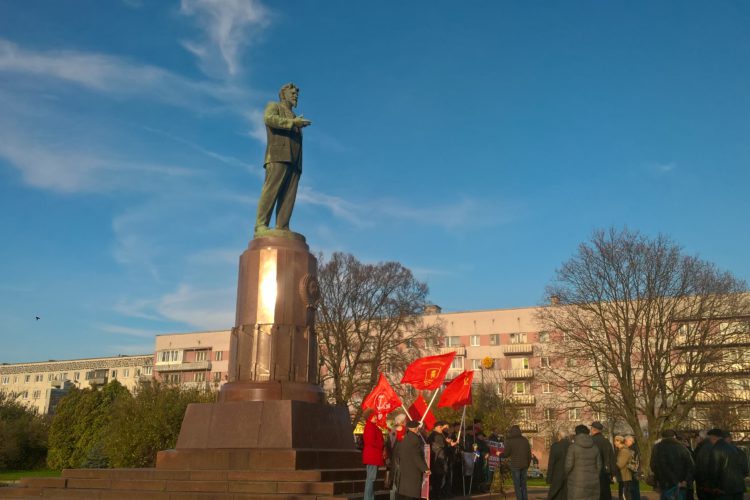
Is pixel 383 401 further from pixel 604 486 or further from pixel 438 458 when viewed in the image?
pixel 604 486

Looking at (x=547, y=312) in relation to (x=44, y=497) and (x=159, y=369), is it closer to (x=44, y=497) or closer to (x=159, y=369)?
(x=44, y=497)

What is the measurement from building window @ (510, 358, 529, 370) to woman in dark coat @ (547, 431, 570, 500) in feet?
164

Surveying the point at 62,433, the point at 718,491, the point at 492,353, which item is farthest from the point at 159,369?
the point at 718,491

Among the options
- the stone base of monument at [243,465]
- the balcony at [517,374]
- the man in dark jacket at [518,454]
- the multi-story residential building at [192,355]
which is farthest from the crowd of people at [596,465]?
the multi-story residential building at [192,355]

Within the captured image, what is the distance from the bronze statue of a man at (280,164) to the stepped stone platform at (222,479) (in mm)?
5642

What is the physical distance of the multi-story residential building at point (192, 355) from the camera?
69.3 m

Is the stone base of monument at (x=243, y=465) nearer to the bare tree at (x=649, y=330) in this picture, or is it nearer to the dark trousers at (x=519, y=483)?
the dark trousers at (x=519, y=483)

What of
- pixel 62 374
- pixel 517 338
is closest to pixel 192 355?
pixel 62 374

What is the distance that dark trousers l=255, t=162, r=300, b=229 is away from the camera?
16531 millimetres

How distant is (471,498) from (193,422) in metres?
5.95

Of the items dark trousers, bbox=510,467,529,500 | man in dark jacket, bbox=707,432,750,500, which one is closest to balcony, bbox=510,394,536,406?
dark trousers, bbox=510,467,529,500

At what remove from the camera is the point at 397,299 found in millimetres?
40812

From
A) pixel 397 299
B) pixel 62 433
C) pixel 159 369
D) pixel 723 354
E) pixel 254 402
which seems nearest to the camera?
pixel 254 402

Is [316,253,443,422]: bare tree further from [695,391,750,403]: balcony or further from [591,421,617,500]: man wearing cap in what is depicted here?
[591,421,617,500]: man wearing cap
